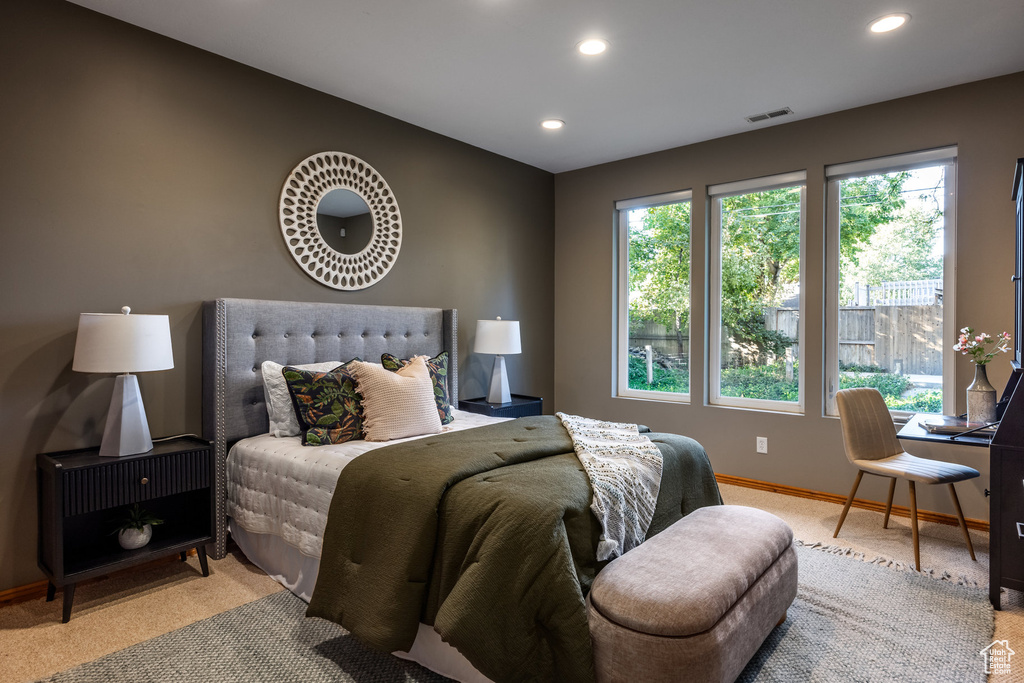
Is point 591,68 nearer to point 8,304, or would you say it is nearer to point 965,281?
point 965,281

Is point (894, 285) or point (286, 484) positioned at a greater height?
point (894, 285)

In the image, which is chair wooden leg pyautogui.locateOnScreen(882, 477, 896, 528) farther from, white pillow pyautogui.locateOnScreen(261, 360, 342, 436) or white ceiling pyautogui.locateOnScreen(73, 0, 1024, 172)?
white pillow pyautogui.locateOnScreen(261, 360, 342, 436)

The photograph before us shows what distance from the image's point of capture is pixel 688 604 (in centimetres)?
158

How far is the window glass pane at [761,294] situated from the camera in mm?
4020

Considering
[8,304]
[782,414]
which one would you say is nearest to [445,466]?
[8,304]

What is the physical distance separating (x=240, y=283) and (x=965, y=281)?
161 inches

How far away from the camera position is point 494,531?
1674 mm

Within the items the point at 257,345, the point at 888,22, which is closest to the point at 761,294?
the point at 888,22

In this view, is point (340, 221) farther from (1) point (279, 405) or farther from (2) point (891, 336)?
(2) point (891, 336)

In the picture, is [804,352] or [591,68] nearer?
[591,68]

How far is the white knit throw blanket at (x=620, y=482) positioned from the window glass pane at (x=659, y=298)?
2.21 meters

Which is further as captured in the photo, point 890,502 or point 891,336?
point 891,336

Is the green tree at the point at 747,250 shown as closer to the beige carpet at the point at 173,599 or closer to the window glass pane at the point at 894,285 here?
the window glass pane at the point at 894,285

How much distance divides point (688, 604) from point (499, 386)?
A: 2.65m
